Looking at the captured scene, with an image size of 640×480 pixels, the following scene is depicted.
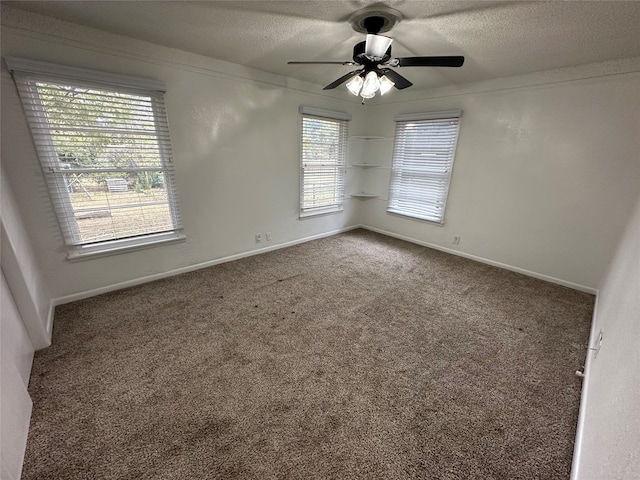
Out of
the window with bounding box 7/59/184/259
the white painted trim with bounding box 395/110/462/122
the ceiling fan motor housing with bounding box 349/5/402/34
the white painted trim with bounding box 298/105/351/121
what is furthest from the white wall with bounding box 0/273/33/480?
the white painted trim with bounding box 395/110/462/122

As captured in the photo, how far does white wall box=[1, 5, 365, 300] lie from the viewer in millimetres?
2023

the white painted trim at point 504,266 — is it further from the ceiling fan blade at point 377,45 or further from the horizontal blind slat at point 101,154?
the horizontal blind slat at point 101,154

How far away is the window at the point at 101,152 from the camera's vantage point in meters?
2.07

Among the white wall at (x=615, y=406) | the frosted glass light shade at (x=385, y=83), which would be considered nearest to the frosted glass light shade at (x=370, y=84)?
the frosted glass light shade at (x=385, y=83)

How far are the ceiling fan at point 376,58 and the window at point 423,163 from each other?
181 cm

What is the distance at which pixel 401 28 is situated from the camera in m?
2.00

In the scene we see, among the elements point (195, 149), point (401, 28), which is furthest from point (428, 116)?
point (195, 149)

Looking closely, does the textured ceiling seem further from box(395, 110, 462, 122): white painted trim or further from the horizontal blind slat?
box(395, 110, 462, 122): white painted trim

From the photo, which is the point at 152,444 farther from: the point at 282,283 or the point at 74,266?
the point at 74,266

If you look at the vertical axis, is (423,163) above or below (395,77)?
below

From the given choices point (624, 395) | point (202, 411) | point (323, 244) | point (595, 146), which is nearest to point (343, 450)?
point (202, 411)

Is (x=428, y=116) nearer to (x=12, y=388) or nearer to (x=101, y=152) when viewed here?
(x=101, y=152)

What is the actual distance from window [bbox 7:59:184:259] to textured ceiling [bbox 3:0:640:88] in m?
0.46

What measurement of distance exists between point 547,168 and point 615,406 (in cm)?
281
